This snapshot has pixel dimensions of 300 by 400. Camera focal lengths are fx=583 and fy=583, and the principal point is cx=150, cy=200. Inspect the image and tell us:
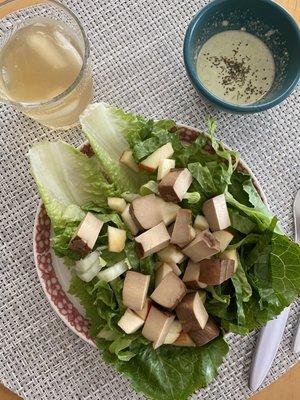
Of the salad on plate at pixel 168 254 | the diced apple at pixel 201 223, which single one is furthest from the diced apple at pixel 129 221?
the diced apple at pixel 201 223

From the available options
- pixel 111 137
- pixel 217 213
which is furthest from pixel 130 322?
pixel 111 137

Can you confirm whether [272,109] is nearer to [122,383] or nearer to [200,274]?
[200,274]

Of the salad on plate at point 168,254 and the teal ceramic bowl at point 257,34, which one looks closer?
the salad on plate at point 168,254

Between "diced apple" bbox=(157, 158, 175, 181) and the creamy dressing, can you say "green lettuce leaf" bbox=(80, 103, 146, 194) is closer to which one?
"diced apple" bbox=(157, 158, 175, 181)

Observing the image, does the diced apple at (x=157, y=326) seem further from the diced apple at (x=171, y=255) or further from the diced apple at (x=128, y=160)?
the diced apple at (x=128, y=160)

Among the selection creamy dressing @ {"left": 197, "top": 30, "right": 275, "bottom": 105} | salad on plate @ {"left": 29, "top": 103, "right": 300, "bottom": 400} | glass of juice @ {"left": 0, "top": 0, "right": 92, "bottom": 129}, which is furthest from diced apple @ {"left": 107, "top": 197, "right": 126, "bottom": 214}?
creamy dressing @ {"left": 197, "top": 30, "right": 275, "bottom": 105}

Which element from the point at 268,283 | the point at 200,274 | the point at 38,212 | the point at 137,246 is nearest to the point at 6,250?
the point at 38,212
